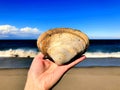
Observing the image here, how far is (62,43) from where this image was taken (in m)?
2.12

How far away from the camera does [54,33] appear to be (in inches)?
84.2

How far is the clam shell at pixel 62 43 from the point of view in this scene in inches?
79.7

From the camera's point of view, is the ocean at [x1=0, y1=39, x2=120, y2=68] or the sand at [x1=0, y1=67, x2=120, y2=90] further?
the ocean at [x1=0, y1=39, x2=120, y2=68]

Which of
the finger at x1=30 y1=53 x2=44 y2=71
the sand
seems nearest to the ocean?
the sand

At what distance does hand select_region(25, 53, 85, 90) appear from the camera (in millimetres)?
1766

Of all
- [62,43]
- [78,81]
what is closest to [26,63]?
[78,81]

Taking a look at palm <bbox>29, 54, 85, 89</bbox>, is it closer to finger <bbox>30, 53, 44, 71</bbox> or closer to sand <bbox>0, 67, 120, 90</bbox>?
finger <bbox>30, 53, 44, 71</bbox>

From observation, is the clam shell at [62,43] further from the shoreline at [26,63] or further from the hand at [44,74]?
the shoreline at [26,63]

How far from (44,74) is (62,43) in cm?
33

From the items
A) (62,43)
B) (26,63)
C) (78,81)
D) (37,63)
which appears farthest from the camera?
(26,63)

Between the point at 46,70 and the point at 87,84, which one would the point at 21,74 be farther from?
the point at 46,70

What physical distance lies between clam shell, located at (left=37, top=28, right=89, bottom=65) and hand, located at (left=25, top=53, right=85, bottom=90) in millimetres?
61

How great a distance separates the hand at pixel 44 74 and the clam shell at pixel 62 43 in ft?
0.20

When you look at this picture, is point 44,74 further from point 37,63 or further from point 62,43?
point 62,43
